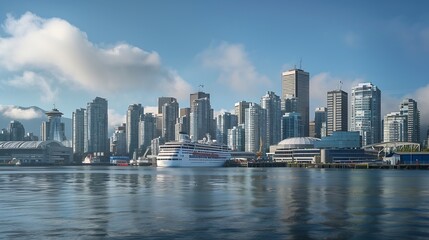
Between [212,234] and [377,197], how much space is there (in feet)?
127

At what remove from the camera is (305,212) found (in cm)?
5097

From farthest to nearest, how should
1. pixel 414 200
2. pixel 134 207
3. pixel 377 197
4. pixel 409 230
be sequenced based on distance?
pixel 377 197 → pixel 414 200 → pixel 134 207 → pixel 409 230

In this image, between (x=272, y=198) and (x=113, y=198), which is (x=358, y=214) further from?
(x=113, y=198)

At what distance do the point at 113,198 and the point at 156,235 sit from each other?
30395mm

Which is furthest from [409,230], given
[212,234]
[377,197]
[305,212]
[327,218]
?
[377,197]

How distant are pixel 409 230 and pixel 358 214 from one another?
9.43 m

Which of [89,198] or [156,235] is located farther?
[89,198]

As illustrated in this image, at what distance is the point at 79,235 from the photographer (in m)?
37.5

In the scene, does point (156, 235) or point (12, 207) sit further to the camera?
point (12, 207)

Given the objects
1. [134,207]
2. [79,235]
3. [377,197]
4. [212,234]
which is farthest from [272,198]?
[79,235]

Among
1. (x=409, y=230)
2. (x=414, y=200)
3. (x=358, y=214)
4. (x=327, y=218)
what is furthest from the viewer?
(x=414, y=200)

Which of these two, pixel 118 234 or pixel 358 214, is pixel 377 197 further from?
pixel 118 234

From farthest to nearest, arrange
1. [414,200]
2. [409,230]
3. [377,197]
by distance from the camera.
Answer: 1. [377,197]
2. [414,200]
3. [409,230]

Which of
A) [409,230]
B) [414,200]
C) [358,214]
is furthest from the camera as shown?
[414,200]
